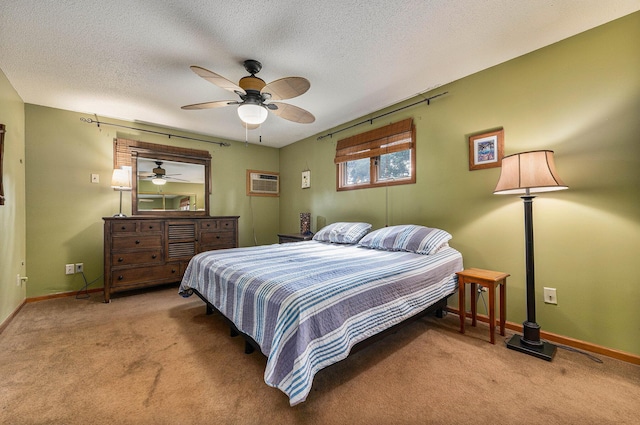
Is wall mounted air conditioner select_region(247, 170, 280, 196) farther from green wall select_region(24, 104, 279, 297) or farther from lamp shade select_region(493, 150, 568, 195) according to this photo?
lamp shade select_region(493, 150, 568, 195)

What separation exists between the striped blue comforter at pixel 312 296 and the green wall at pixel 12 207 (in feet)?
5.73

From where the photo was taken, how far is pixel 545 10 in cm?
176

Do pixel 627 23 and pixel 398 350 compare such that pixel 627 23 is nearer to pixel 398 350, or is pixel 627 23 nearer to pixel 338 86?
pixel 338 86

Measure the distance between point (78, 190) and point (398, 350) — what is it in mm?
4229

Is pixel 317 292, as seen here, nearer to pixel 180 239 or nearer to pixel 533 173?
pixel 533 173

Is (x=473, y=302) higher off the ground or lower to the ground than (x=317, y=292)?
lower

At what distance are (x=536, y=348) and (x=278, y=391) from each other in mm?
1869

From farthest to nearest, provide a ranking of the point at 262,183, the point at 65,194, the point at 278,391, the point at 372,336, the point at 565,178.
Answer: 1. the point at 262,183
2. the point at 65,194
3. the point at 565,178
4. the point at 372,336
5. the point at 278,391

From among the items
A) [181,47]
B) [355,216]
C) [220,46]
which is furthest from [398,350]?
[181,47]

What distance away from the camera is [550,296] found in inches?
84.0

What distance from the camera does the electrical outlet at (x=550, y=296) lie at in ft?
6.93

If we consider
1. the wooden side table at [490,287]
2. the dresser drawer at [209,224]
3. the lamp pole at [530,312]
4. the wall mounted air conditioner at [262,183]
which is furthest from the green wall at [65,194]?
the lamp pole at [530,312]

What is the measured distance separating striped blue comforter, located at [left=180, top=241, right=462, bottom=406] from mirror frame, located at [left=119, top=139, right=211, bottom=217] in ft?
6.28

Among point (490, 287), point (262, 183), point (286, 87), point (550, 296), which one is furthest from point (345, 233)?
point (262, 183)
